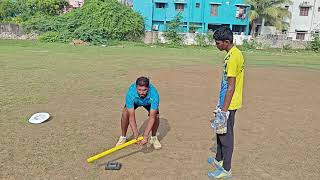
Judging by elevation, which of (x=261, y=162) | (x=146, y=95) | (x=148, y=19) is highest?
(x=148, y=19)

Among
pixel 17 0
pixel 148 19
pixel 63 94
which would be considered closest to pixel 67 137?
pixel 63 94

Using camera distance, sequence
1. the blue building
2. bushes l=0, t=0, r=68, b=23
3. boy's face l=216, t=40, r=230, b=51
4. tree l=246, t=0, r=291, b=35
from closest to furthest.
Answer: boy's face l=216, t=40, r=230, b=51 → bushes l=0, t=0, r=68, b=23 → tree l=246, t=0, r=291, b=35 → the blue building

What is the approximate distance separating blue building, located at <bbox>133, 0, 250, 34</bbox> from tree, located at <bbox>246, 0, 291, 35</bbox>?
5.54 feet

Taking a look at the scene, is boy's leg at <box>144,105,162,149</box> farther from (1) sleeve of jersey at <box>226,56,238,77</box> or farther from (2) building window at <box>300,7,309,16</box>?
(2) building window at <box>300,7,309,16</box>

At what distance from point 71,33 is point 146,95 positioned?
35277 mm

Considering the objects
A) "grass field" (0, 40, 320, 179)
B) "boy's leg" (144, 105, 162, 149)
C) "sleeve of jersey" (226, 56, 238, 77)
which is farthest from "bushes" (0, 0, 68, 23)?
"sleeve of jersey" (226, 56, 238, 77)

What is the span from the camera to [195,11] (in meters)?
46.1

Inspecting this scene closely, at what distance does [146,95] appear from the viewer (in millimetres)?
4926

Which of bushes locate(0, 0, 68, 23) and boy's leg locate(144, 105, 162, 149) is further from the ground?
bushes locate(0, 0, 68, 23)

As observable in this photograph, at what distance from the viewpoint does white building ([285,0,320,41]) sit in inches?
1833

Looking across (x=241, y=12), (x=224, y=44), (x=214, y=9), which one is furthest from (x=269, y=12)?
(x=224, y=44)

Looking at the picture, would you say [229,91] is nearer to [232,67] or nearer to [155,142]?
[232,67]

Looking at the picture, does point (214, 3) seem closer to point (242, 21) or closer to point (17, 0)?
point (242, 21)

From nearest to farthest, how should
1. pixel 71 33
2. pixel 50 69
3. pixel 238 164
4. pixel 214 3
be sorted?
pixel 238 164 → pixel 50 69 → pixel 71 33 → pixel 214 3
